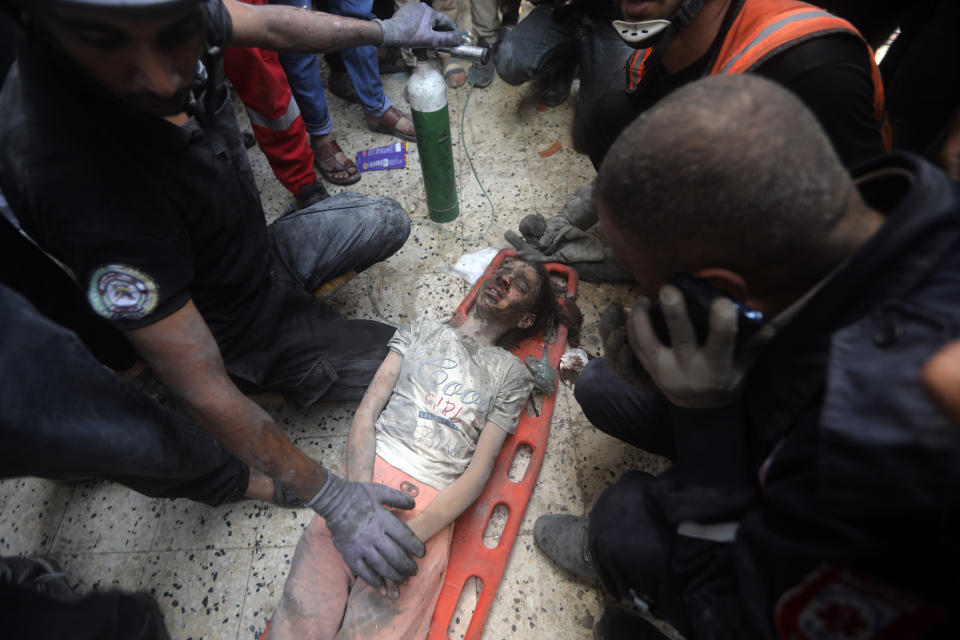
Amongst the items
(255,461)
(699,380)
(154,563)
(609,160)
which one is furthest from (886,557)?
(154,563)

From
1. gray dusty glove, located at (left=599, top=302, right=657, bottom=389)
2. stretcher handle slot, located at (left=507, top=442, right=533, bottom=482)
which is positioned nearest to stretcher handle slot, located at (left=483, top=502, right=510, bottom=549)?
stretcher handle slot, located at (left=507, top=442, right=533, bottom=482)

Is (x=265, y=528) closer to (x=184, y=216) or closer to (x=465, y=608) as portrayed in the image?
(x=465, y=608)

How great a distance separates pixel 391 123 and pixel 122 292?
9.12 feet

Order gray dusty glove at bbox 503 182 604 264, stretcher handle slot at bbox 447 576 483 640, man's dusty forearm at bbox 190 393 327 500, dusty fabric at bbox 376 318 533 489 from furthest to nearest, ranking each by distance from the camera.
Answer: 1. gray dusty glove at bbox 503 182 604 264
2. dusty fabric at bbox 376 318 533 489
3. stretcher handle slot at bbox 447 576 483 640
4. man's dusty forearm at bbox 190 393 327 500

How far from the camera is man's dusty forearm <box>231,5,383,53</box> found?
192cm

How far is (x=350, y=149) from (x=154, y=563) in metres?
2.90

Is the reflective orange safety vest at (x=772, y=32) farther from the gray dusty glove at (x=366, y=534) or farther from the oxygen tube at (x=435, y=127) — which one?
the gray dusty glove at (x=366, y=534)

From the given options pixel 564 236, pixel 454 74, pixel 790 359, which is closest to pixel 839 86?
pixel 790 359

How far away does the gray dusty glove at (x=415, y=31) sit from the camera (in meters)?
2.21

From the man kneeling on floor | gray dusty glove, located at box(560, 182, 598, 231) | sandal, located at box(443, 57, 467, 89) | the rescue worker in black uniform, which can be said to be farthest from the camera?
sandal, located at box(443, 57, 467, 89)

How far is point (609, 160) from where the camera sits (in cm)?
101

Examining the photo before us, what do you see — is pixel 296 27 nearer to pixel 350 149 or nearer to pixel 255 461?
pixel 350 149

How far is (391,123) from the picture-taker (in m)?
3.56

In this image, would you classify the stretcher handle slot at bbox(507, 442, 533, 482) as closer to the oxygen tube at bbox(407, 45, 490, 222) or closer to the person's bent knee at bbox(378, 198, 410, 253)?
the person's bent knee at bbox(378, 198, 410, 253)
